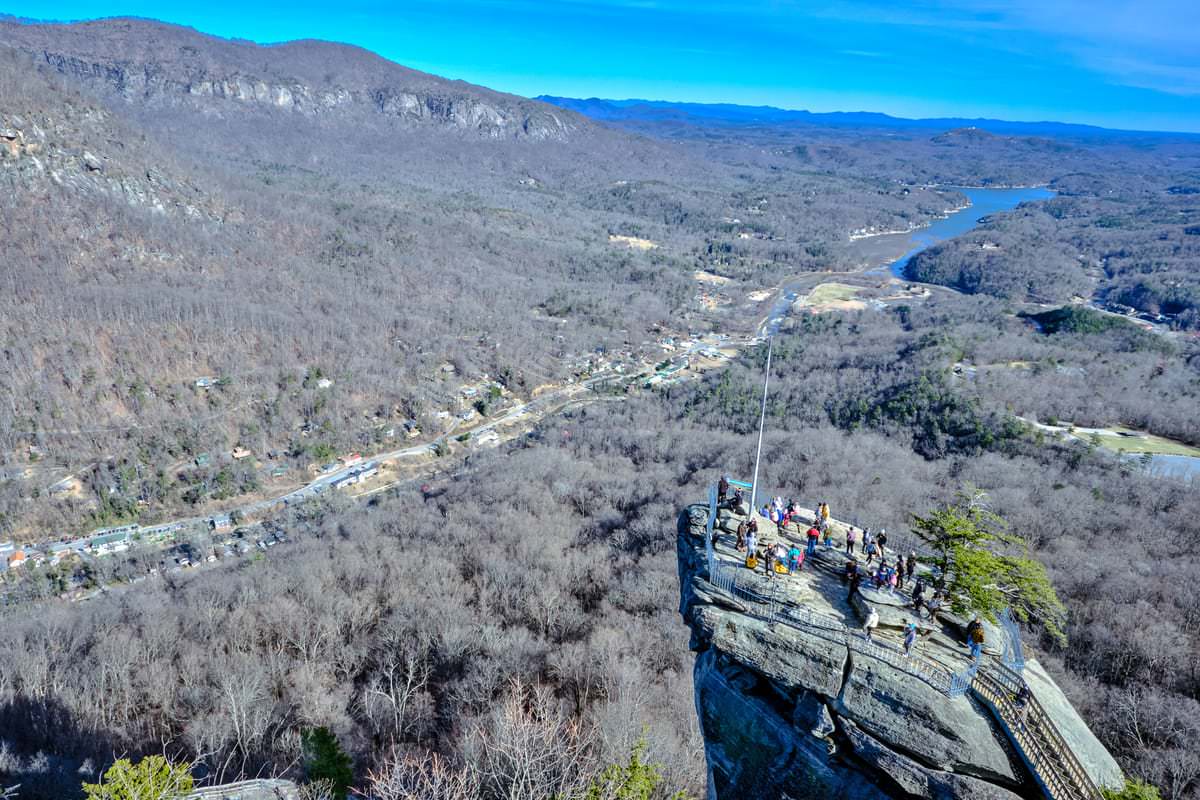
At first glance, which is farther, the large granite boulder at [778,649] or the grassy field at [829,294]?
the grassy field at [829,294]

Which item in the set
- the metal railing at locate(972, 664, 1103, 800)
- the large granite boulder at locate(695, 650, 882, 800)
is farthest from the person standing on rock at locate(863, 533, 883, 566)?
the large granite boulder at locate(695, 650, 882, 800)

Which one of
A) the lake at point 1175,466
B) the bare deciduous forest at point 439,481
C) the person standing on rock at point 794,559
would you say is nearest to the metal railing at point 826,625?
the person standing on rock at point 794,559

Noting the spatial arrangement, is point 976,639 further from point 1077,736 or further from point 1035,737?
point 1077,736

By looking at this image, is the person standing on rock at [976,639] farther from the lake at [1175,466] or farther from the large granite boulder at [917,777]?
the lake at [1175,466]

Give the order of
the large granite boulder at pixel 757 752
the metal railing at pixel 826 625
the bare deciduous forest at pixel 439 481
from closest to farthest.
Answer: the metal railing at pixel 826 625
the large granite boulder at pixel 757 752
the bare deciduous forest at pixel 439 481

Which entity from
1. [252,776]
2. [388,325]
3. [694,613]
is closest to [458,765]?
[252,776]

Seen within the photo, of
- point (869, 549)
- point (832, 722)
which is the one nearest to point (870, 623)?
point (832, 722)
